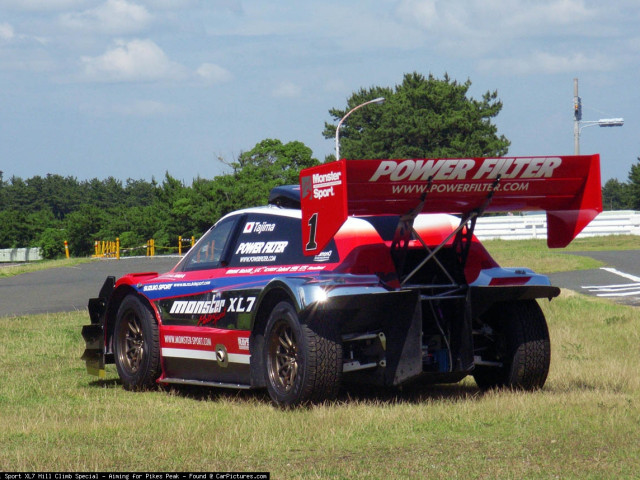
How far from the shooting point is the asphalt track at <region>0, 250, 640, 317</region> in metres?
20.0

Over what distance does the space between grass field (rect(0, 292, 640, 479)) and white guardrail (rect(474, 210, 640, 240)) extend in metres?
37.2

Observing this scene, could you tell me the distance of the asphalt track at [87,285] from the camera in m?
20.0

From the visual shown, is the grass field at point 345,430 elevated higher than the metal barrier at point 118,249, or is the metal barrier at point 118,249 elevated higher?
the metal barrier at point 118,249

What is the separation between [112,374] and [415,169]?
15.5 feet

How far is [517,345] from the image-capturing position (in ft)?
25.9

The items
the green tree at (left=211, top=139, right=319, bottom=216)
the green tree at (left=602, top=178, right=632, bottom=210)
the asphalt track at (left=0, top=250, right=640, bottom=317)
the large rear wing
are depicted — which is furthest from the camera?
the green tree at (left=602, top=178, right=632, bottom=210)

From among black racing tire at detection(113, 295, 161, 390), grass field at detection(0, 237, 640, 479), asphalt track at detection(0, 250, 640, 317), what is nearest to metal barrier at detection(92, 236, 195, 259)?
asphalt track at detection(0, 250, 640, 317)

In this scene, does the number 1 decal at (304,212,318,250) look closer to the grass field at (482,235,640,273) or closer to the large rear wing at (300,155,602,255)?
the large rear wing at (300,155,602,255)

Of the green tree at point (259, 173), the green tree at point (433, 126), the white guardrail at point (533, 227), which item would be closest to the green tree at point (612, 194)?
the green tree at point (433, 126)

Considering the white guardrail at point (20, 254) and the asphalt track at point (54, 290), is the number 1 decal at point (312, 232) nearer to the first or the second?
the asphalt track at point (54, 290)

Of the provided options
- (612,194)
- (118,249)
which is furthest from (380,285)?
(612,194)

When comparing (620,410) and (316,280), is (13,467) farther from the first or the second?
(620,410)

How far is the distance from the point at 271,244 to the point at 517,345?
2.09 metres

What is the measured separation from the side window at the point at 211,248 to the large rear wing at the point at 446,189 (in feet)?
5.59
